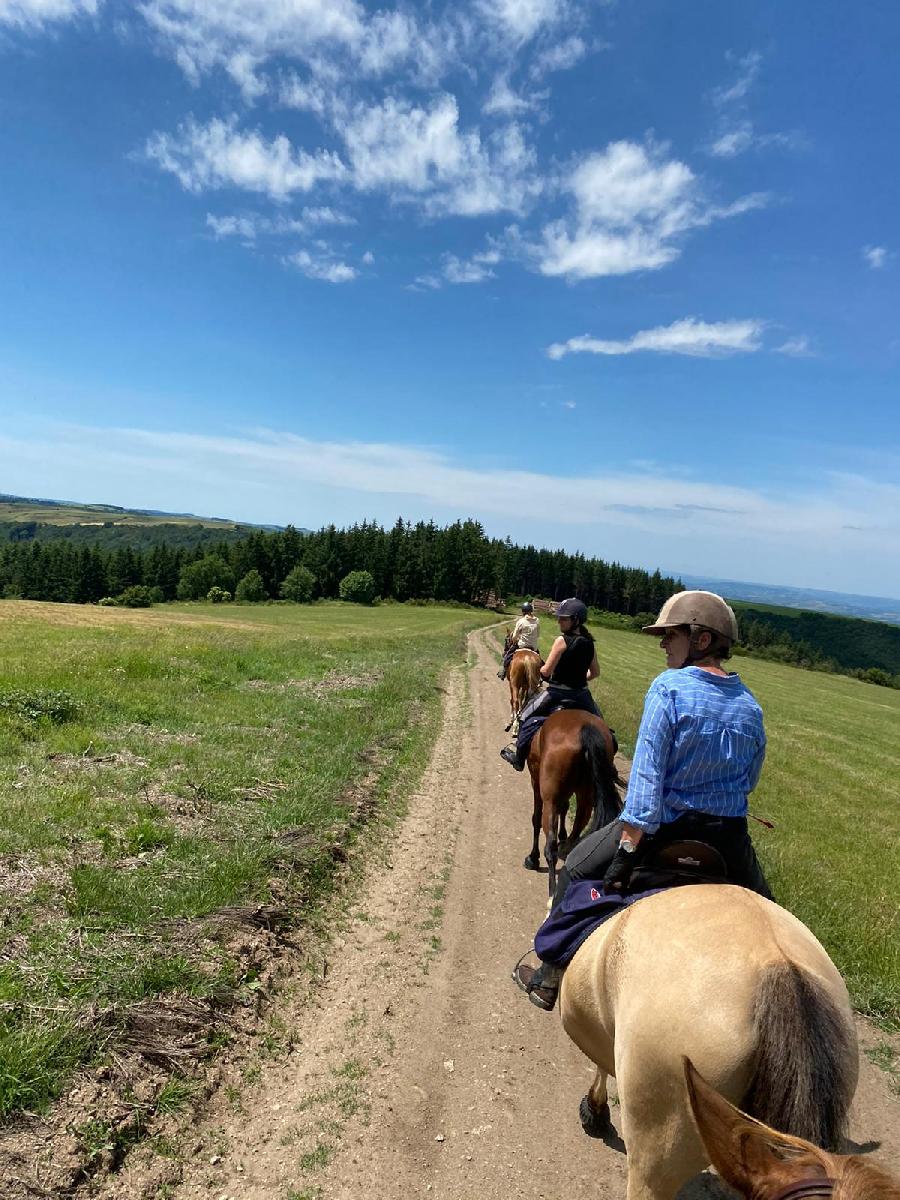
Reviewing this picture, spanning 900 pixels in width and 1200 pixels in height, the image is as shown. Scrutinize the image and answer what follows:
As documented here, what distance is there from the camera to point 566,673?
893 cm

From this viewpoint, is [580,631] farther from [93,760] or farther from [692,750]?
[93,760]

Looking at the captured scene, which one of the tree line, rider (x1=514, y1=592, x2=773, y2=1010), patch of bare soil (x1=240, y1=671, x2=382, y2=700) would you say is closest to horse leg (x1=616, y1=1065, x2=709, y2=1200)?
rider (x1=514, y1=592, x2=773, y2=1010)

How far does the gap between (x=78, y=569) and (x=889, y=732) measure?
102 metres

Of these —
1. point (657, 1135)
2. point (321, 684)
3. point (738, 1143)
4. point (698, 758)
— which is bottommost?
point (321, 684)

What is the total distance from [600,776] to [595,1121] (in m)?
3.27

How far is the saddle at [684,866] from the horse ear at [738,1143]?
5.15 feet

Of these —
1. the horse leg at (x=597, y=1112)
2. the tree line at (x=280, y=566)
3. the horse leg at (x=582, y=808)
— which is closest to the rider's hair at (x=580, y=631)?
the horse leg at (x=582, y=808)

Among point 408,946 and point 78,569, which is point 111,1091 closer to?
point 408,946

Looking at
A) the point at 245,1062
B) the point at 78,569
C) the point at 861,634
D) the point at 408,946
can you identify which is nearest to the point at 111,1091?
the point at 245,1062

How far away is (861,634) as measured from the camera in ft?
473

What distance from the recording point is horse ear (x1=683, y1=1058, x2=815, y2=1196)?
1.87 metres

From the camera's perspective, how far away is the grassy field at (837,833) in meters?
6.58

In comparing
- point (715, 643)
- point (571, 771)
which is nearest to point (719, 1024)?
point (715, 643)

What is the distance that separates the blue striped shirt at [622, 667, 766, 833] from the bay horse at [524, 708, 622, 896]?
329cm
